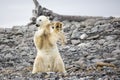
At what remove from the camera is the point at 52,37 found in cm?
1198

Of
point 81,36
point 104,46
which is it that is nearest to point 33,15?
point 81,36

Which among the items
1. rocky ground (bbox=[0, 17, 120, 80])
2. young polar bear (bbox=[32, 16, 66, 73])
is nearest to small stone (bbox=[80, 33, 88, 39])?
rocky ground (bbox=[0, 17, 120, 80])

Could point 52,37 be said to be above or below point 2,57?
above

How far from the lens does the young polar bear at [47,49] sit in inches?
A: 468

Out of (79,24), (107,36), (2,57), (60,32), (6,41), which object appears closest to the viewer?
(60,32)

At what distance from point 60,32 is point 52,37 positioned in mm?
251

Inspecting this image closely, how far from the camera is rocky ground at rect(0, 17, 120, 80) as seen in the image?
1333 centimetres

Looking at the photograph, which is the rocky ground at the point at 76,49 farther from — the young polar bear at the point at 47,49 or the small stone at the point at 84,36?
the young polar bear at the point at 47,49

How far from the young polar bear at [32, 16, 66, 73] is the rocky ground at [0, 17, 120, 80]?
2.19 ft

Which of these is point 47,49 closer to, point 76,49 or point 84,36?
point 76,49

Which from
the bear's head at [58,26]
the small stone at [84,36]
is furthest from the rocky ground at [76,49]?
the bear's head at [58,26]

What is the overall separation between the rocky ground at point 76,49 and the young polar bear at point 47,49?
2.19ft

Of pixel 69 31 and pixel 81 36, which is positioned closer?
pixel 81 36

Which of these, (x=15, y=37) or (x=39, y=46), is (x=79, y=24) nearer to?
(x=15, y=37)
